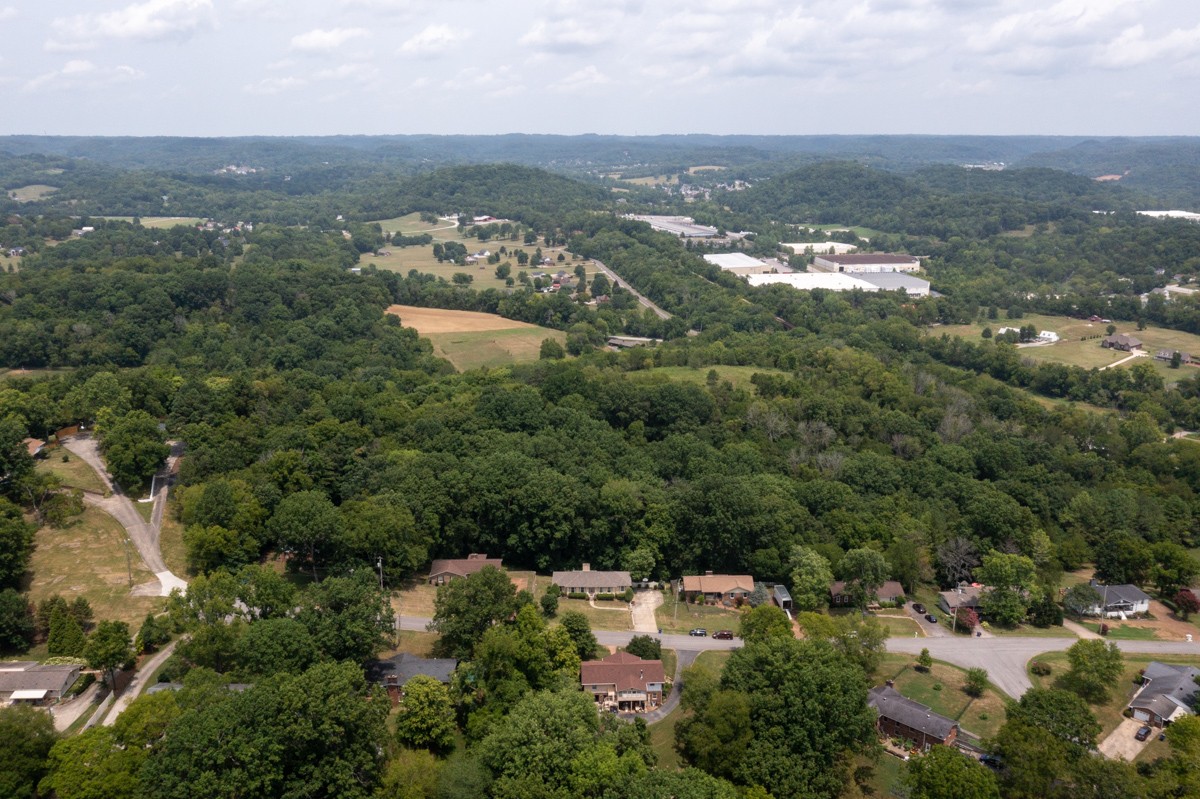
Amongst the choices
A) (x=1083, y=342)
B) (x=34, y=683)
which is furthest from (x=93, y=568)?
(x=1083, y=342)

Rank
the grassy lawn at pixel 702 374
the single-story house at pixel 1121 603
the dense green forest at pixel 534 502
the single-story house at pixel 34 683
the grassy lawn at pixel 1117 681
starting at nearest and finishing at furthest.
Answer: the dense green forest at pixel 534 502 → the single-story house at pixel 34 683 → the grassy lawn at pixel 1117 681 → the single-story house at pixel 1121 603 → the grassy lawn at pixel 702 374

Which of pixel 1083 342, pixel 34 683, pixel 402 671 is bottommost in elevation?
pixel 1083 342

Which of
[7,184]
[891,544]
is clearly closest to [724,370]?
[891,544]

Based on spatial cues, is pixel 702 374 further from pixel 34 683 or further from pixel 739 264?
pixel 739 264

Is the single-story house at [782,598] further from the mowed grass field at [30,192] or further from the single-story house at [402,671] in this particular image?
the mowed grass field at [30,192]

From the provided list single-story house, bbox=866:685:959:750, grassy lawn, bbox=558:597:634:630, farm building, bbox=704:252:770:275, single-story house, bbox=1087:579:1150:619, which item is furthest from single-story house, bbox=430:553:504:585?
farm building, bbox=704:252:770:275

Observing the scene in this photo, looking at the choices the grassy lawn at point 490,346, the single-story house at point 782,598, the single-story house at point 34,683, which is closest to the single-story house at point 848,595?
the single-story house at point 782,598
